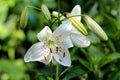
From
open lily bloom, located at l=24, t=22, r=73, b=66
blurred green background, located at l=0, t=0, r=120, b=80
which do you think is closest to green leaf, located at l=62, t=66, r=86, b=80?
blurred green background, located at l=0, t=0, r=120, b=80

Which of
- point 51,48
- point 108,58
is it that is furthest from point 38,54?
point 108,58

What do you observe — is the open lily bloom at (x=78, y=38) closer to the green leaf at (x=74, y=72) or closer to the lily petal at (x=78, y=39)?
the lily petal at (x=78, y=39)

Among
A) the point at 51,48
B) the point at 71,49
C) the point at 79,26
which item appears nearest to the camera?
the point at 79,26

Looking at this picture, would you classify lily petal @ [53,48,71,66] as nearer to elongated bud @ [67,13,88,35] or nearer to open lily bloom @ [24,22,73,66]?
open lily bloom @ [24,22,73,66]

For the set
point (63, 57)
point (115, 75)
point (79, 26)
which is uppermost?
point (79, 26)

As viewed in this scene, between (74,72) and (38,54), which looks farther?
(74,72)

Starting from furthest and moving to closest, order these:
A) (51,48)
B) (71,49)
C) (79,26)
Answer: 1. (71,49)
2. (51,48)
3. (79,26)

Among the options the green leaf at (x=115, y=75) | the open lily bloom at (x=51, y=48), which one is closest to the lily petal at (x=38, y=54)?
the open lily bloom at (x=51, y=48)

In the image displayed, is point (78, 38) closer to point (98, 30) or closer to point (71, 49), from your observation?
point (98, 30)

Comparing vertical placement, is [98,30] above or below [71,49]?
above
